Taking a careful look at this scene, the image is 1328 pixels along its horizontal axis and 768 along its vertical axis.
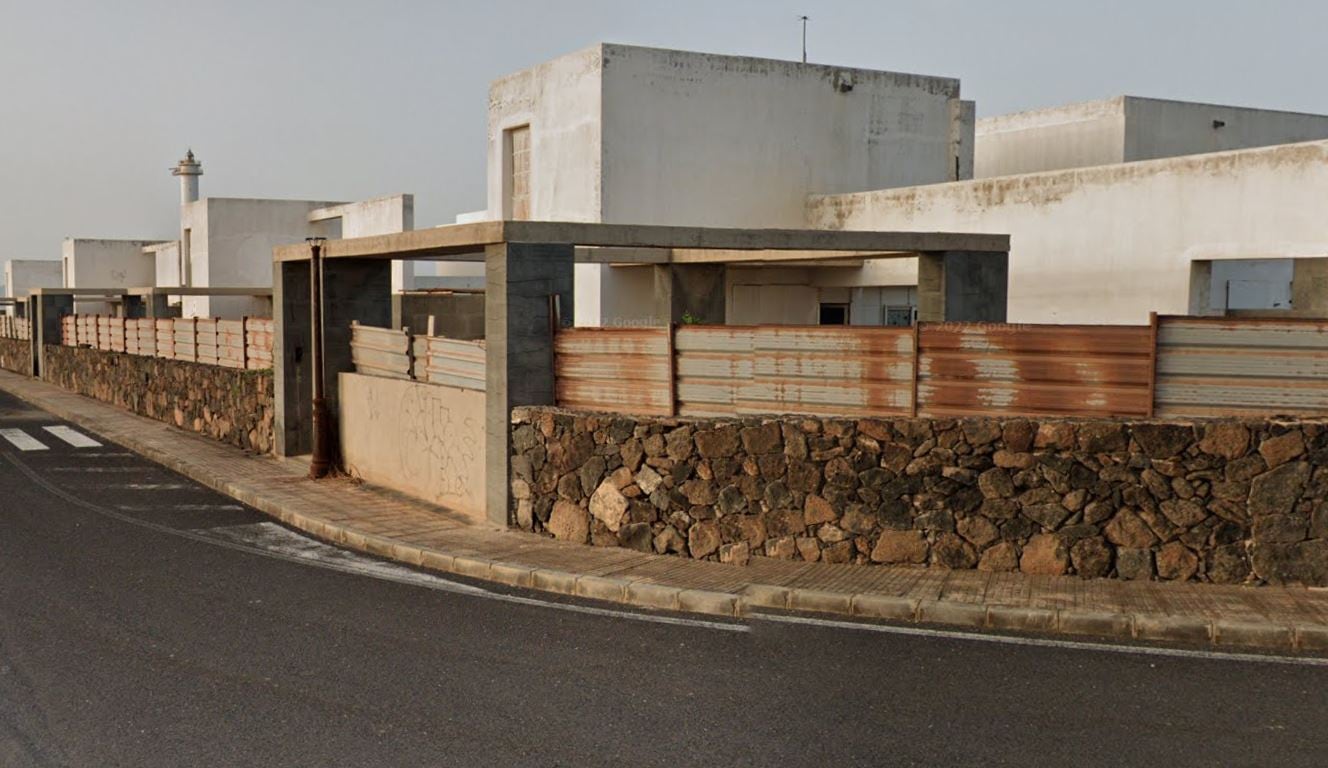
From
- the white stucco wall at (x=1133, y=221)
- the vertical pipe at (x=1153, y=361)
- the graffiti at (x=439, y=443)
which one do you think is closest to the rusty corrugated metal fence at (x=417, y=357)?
the graffiti at (x=439, y=443)

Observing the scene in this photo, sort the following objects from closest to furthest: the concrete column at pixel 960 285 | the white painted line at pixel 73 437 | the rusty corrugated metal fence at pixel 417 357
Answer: the rusty corrugated metal fence at pixel 417 357
the concrete column at pixel 960 285
the white painted line at pixel 73 437

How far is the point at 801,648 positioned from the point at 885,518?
2.37 meters

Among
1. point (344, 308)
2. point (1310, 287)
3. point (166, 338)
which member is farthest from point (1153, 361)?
point (166, 338)

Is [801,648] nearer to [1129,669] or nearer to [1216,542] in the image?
[1129,669]

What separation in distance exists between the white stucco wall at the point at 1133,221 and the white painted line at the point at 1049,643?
38.5ft

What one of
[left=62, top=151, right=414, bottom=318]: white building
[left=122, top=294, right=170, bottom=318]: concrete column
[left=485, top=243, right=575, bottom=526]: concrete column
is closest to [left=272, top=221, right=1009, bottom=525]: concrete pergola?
[left=485, top=243, right=575, bottom=526]: concrete column

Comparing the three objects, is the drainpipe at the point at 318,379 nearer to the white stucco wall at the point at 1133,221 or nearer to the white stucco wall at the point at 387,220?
the white stucco wall at the point at 1133,221

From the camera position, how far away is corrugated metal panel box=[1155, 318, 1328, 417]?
951 centimetres

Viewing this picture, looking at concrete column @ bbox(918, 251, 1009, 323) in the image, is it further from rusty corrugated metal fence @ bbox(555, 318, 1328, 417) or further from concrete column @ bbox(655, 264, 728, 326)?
concrete column @ bbox(655, 264, 728, 326)

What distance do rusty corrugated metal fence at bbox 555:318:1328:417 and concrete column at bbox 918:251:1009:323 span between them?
4.31 meters

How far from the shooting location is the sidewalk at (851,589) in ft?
27.5

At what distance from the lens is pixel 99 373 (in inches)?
1233

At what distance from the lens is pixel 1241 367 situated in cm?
966

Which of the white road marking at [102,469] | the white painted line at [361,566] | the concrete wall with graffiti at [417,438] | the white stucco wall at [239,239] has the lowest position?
the white road marking at [102,469]
